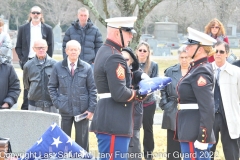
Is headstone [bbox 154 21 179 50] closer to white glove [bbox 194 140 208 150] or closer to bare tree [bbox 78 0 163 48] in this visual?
bare tree [bbox 78 0 163 48]

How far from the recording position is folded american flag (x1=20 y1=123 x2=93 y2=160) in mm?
5285

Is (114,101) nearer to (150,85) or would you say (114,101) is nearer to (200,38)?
(150,85)

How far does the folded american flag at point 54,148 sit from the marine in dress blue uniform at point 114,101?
2.22 feet

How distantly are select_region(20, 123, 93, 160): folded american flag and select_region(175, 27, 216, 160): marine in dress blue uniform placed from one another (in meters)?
1.21

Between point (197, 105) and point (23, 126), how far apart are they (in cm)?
238

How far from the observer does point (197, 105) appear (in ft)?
19.7

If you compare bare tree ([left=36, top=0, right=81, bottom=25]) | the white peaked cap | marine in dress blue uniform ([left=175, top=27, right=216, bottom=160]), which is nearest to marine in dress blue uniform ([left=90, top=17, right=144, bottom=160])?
marine in dress blue uniform ([left=175, top=27, right=216, bottom=160])

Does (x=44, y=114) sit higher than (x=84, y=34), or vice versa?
(x=84, y=34)

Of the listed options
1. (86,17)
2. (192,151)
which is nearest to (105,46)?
(192,151)

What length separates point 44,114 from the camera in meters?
→ 7.21

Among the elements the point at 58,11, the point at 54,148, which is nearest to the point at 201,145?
the point at 54,148

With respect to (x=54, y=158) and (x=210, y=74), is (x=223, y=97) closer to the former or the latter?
(x=210, y=74)

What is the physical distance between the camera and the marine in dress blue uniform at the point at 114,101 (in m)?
5.94

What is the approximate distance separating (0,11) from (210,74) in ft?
137
